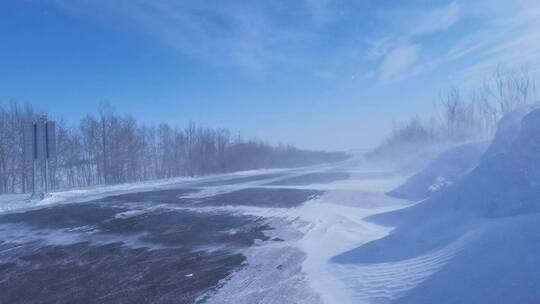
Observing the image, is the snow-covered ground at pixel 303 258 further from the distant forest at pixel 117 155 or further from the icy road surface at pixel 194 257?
the distant forest at pixel 117 155

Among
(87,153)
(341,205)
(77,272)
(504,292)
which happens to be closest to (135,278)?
(77,272)

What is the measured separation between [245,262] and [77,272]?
9.63 feet

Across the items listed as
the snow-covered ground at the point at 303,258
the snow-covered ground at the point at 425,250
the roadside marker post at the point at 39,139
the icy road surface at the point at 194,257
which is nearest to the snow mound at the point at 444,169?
the icy road surface at the point at 194,257

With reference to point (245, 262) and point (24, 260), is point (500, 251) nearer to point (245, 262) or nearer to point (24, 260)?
point (245, 262)

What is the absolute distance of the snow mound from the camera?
15992mm

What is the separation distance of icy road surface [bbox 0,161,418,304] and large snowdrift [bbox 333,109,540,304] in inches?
7.1

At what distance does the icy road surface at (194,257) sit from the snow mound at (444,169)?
3.27 meters

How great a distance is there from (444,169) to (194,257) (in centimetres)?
1449

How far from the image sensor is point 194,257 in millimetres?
7012

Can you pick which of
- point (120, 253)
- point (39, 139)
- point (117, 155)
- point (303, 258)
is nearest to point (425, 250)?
point (303, 258)

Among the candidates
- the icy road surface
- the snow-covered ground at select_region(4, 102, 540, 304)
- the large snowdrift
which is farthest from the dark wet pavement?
the large snowdrift

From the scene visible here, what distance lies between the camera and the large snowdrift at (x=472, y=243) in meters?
4.41

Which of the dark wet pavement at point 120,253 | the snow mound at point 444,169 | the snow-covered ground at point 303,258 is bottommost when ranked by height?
the snow-covered ground at point 303,258

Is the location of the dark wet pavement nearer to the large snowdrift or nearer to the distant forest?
the large snowdrift
